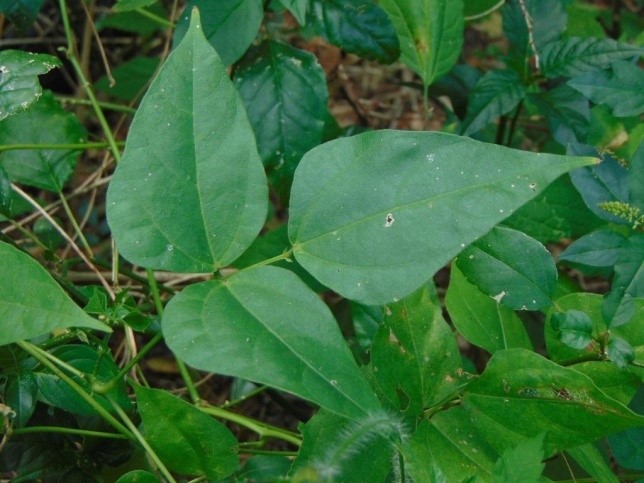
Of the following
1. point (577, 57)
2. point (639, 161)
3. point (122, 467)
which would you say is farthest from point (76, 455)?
point (577, 57)

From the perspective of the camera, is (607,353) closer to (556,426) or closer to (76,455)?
(556,426)

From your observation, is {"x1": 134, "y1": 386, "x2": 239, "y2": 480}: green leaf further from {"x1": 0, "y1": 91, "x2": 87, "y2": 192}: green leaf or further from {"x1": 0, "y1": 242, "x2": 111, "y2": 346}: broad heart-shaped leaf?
{"x1": 0, "y1": 91, "x2": 87, "y2": 192}: green leaf

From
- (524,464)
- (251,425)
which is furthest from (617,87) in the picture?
(251,425)

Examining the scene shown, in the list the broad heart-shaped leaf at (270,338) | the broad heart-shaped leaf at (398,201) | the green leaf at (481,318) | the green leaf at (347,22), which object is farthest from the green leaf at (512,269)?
the green leaf at (347,22)

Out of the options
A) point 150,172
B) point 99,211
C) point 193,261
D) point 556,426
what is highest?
point 150,172

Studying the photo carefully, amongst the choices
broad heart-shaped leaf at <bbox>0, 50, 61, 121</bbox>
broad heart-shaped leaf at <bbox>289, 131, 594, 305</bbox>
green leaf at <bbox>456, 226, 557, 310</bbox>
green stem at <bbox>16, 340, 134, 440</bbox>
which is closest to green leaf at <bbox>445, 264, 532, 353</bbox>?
green leaf at <bbox>456, 226, 557, 310</bbox>

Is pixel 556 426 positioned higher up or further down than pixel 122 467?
higher up
